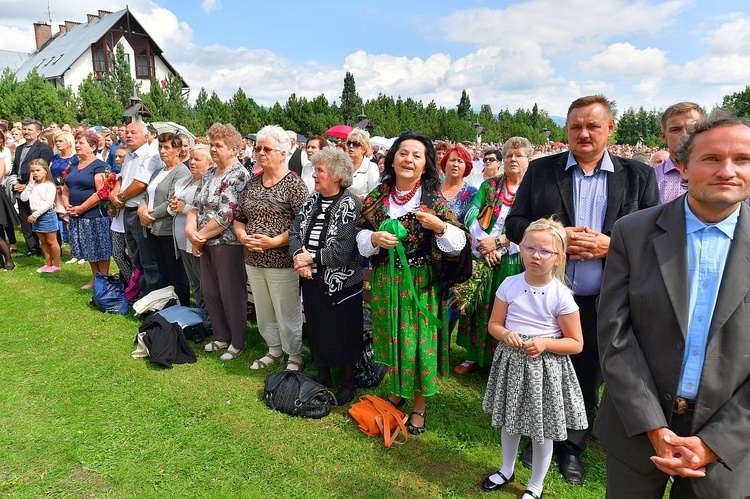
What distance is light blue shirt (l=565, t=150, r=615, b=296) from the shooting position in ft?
9.77

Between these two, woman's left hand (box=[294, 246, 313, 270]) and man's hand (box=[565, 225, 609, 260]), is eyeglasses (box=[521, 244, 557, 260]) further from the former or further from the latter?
woman's left hand (box=[294, 246, 313, 270])

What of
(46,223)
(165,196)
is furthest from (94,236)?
(165,196)

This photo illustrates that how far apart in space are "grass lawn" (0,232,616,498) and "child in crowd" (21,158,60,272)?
3.30 meters

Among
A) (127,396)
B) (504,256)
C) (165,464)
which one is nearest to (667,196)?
(504,256)

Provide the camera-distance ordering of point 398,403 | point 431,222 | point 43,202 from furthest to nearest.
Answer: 1. point 43,202
2. point 398,403
3. point 431,222

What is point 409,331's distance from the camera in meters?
3.37

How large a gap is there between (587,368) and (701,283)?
1.67m

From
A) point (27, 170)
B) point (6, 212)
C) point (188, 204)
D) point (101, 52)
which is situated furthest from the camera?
point (101, 52)

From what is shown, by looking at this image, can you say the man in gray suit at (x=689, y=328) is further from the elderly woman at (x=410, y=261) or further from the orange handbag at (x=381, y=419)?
the orange handbag at (x=381, y=419)

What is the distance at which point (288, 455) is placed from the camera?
3.37 meters

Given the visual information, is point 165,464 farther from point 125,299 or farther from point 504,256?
point 125,299

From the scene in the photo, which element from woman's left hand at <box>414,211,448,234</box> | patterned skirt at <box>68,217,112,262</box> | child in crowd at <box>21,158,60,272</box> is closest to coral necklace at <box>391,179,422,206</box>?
woman's left hand at <box>414,211,448,234</box>

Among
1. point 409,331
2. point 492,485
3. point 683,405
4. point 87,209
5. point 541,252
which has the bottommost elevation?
point 492,485

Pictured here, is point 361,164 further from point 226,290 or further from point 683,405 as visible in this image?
point 683,405
